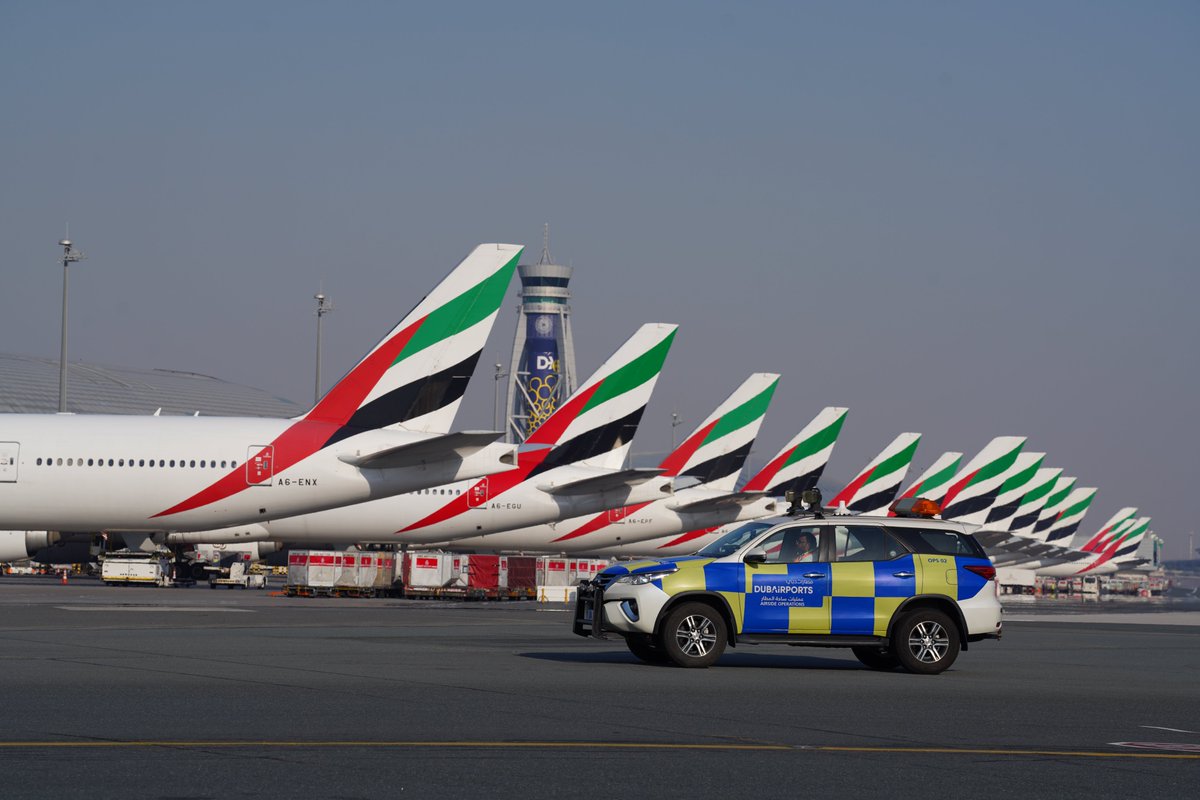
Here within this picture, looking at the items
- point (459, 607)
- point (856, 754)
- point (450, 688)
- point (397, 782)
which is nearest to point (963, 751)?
point (856, 754)

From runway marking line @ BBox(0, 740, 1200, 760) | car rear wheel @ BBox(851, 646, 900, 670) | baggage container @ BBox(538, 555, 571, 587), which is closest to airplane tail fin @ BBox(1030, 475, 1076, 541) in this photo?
baggage container @ BBox(538, 555, 571, 587)

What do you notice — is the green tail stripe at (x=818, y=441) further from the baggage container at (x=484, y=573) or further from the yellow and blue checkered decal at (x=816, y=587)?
the yellow and blue checkered decal at (x=816, y=587)

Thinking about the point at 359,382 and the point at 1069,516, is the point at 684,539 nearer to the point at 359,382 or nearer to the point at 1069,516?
the point at 359,382

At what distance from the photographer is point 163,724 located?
458 inches

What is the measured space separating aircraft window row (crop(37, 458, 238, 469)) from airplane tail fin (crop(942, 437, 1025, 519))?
56.6 metres

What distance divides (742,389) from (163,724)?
46.0 metres

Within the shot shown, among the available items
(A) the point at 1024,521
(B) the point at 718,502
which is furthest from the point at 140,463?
(A) the point at 1024,521

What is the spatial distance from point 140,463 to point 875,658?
74.2ft

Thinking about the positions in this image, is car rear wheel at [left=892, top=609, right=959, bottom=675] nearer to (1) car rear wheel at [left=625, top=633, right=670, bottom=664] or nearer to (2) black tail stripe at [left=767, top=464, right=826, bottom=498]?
(1) car rear wheel at [left=625, top=633, right=670, bottom=664]

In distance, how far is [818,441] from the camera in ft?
206

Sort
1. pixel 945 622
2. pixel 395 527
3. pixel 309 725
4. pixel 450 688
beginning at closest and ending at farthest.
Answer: pixel 309 725
pixel 450 688
pixel 945 622
pixel 395 527

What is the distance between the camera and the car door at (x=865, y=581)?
18859mm

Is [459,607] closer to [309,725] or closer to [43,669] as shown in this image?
[43,669]

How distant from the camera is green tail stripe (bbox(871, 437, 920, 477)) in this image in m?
71.9
